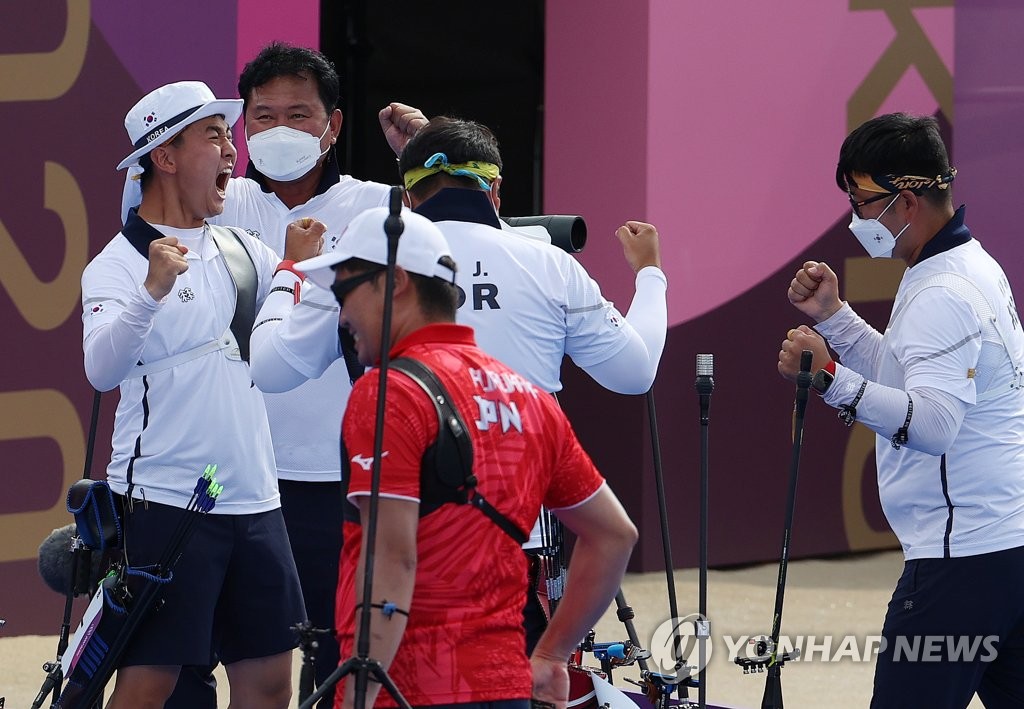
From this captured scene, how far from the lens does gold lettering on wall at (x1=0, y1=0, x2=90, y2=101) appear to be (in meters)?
6.23

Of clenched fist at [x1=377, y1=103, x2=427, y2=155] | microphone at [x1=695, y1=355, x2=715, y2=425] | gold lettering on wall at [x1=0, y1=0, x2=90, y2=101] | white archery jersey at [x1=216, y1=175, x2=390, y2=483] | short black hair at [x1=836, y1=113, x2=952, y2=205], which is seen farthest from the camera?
gold lettering on wall at [x1=0, y1=0, x2=90, y2=101]

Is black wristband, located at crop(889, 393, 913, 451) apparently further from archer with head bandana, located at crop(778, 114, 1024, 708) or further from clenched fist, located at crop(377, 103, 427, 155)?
clenched fist, located at crop(377, 103, 427, 155)

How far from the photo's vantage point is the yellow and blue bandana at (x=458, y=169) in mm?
3418

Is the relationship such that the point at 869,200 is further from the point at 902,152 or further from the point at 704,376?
the point at 704,376

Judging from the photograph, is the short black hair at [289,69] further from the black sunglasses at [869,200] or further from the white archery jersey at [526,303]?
the black sunglasses at [869,200]

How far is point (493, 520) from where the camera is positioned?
8.38 feet

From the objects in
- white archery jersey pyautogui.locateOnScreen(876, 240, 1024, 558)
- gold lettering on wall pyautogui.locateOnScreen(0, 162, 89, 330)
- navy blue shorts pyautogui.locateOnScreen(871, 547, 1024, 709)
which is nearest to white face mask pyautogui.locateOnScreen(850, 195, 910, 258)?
white archery jersey pyautogui.locateOnScreen(876, 240, 1024, 558)

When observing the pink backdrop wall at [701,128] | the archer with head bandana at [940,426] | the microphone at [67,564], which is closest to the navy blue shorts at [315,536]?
the microphone at [67,564]

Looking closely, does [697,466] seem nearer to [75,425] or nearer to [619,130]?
[619,130]

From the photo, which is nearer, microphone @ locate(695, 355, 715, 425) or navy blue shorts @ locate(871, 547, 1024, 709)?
navy blue shorts @ locate(871, 547, 1024, 709)

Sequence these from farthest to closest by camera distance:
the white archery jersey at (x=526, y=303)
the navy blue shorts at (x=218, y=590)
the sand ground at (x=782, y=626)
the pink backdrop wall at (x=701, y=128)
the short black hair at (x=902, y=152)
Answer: the pink backdrop wall at (x=701, y=128) < the sand ground at (x=782, y=626) < the short black hair at (x=902, y=152) < the navy blue shorts at (x=218, y=590) < the white archery jersey at (x=526, y=303)

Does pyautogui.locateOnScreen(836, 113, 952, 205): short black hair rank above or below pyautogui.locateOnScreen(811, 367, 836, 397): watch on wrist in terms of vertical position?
above

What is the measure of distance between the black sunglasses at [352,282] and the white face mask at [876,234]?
5.25ft

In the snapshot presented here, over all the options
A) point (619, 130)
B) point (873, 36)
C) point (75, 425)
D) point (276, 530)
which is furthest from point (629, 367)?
point (873, 36)
